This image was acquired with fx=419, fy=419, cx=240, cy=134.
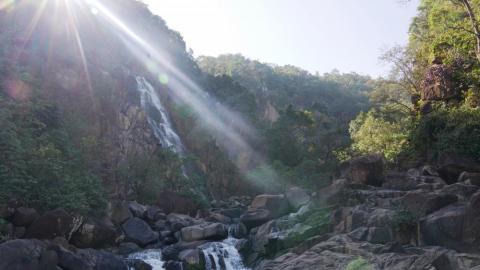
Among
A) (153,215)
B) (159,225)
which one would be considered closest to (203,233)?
(159,225)

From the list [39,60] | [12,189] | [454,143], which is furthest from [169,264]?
[39,60]

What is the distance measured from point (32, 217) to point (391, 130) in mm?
24384

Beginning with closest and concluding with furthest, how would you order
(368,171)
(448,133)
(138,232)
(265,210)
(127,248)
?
(127,248), (138,232), (448,133), (368,171), (265,210)

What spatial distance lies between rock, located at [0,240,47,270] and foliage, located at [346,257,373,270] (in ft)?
29.3

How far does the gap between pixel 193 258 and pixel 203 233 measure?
3.29 m

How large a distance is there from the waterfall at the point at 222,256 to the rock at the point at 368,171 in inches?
266

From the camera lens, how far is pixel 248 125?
54.8 metres

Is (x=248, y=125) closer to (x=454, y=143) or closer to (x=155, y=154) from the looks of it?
(x=155, y=154)

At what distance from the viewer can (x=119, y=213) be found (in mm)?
21391

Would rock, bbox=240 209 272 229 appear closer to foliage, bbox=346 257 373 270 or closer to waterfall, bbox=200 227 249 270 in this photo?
waterfall, bbox=200 227 249 270

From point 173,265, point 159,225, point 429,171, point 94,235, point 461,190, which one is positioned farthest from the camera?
point 159,225

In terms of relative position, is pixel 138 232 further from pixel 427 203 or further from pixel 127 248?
pixel 427 203

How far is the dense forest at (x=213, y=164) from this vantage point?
13.2 metres

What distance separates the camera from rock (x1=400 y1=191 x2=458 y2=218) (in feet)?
42.7
